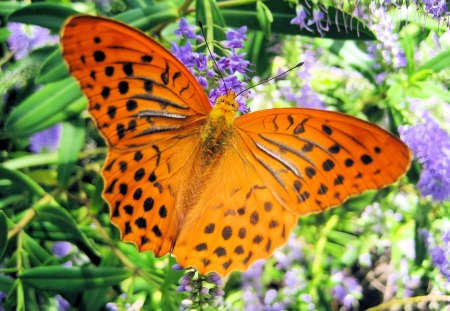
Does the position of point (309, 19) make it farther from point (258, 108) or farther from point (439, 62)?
point (439, 62)

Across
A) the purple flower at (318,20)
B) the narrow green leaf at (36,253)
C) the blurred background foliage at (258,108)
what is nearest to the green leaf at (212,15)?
the blurred background foliage at (258,108)

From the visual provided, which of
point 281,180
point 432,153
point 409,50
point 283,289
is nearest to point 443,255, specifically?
point 432,153

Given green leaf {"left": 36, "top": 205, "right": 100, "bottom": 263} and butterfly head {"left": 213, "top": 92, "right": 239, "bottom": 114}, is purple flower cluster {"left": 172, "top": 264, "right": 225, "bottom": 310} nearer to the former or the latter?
butterfly head {"left": 213, "top": 92, "right": 239, "bottom": 114}

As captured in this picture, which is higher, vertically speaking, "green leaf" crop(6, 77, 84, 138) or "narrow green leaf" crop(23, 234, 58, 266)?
"green leaf" crop(6, 77, 84, 138)

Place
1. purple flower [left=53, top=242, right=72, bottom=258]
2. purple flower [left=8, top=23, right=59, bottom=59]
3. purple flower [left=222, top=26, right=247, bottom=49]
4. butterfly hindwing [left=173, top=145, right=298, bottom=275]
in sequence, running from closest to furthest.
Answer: butterfly hindwing [left=173, top=145, right=298, bottom=275] → purple flower [left=222, top=26, right=247, bottom=49] → purple flower [left=53, top=242, right=72, bottom=258] → purple flower [left=8, top=23, right=59, bottom=59]

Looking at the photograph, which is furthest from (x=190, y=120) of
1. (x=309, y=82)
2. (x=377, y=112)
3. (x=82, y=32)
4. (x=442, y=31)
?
(x=377, y=112)

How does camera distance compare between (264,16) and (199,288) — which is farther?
(264,16)

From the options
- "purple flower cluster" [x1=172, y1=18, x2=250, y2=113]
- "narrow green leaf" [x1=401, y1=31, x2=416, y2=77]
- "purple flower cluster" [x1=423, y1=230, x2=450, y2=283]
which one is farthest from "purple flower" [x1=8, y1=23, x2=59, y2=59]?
"purple flower cluster" [x1=423, y1=230, x2=450, y2=283]

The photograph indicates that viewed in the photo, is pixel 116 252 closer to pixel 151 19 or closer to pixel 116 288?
pixel 116 288
